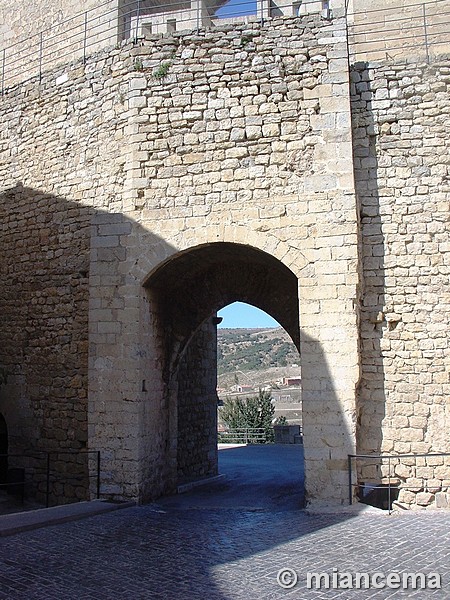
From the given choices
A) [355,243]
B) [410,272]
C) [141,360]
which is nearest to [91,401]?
[141,360]

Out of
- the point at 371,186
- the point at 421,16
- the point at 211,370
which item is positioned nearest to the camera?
the point at 371,186

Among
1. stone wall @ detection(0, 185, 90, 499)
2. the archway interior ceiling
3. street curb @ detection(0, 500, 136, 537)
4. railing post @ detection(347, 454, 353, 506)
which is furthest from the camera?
the archway interior ceiling

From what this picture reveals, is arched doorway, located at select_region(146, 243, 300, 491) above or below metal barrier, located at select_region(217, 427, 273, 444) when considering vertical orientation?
above

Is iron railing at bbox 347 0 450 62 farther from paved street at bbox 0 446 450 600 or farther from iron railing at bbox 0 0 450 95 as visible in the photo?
paved street at bbox 0 446 450 600

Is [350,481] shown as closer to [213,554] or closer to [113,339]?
[213,554]

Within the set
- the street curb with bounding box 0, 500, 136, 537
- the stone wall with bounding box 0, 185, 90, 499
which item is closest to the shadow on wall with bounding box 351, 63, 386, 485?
the street curb with bounding box 0, 500, 136, 537

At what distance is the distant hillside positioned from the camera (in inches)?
2645

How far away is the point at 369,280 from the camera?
26.7 ft

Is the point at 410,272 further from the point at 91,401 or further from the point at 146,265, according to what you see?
the point at 91,401

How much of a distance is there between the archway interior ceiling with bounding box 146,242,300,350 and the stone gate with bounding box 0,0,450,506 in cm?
10

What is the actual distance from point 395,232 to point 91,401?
16.0ft

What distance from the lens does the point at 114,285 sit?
28.2 feet

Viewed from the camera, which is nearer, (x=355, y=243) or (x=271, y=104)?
(x=355, y=243)

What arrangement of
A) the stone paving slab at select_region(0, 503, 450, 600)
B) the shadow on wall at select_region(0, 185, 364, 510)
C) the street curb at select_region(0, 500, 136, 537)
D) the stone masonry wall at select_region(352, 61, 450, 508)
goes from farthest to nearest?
the shadow on wall at select_region(0, 185, 364, 510), the stone masonry wall at select_region(352, 61, 450, 508), the street curb at select_region(0, 500, 136, 537), the stone paving slab at select_region(0, 503, 450, 600)
